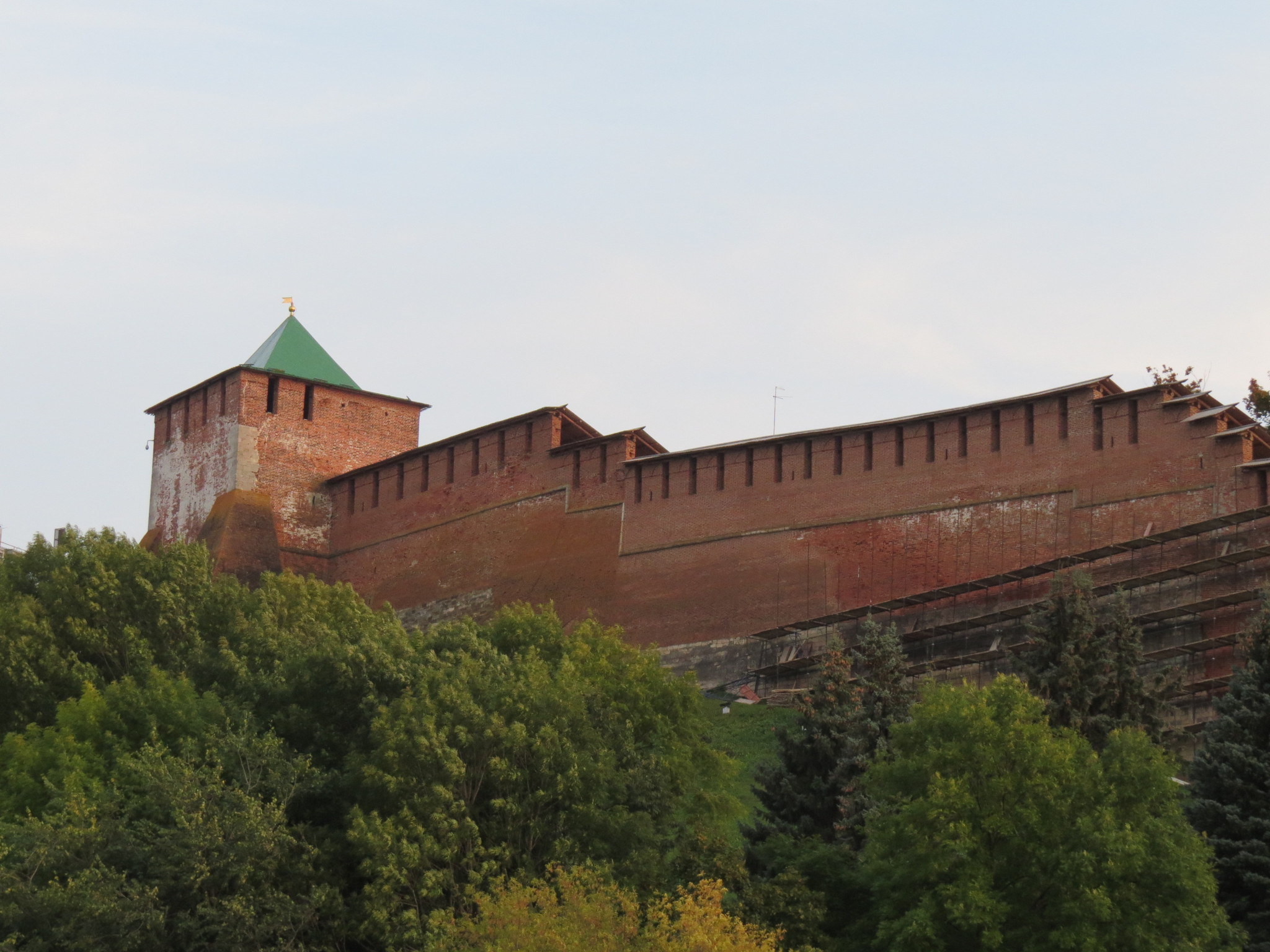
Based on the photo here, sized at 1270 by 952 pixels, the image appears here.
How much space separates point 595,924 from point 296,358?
26.4 meters

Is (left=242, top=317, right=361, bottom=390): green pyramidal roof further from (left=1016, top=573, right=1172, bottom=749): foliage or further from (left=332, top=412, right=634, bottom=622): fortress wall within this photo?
(left=1016, top=573, right=1172, bottom=749): foliage

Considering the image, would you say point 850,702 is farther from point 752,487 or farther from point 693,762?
point 752,487

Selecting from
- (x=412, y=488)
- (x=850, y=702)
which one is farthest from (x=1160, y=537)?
(x=412, y=488)

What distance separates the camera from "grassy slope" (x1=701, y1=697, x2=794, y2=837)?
1041 inches

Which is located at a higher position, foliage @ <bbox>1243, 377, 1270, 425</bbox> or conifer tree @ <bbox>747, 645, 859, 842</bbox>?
foliage @ <bbox>1243, 377, 1270, 425</bbox>

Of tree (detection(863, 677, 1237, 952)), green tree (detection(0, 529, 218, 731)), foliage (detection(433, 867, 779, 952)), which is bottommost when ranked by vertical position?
foliage (detection(433, 867, 779, 952))

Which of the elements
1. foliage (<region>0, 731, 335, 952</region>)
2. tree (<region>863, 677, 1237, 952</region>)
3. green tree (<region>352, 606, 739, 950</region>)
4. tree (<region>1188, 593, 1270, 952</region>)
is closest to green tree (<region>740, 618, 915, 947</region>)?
tree (<region>863, 677, 1237, 952</region>)

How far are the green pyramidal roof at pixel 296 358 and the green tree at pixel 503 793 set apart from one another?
63.9 feet

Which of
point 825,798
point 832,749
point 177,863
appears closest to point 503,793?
point 177,863

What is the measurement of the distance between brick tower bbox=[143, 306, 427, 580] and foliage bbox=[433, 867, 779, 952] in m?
21.6

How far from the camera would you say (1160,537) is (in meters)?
27.2

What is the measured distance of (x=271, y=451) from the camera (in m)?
40.8

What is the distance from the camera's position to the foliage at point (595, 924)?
1694 centimetres

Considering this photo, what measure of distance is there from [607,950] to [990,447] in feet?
48.1
